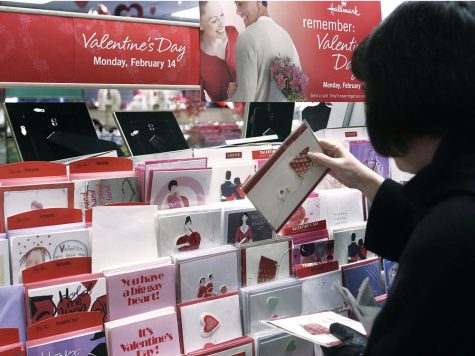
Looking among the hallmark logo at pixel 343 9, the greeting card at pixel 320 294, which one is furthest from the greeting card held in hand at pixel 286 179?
the hallmark logo at pixel 343 9

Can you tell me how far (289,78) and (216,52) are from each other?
0.32 meters

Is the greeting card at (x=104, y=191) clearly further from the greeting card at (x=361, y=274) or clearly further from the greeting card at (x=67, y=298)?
the greeting card at (x=361, y=274)

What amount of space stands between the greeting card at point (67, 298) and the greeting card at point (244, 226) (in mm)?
427

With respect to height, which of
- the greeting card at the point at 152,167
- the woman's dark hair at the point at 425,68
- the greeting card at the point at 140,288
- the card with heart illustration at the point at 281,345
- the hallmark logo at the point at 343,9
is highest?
the hallmark logo at the point at 343,9

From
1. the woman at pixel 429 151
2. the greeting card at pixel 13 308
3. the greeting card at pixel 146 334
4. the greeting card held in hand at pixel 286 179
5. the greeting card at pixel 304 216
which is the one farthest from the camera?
the greeting card at pixel 304 216

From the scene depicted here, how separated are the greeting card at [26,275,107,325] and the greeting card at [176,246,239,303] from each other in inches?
9.3

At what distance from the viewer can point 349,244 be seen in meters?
1.78

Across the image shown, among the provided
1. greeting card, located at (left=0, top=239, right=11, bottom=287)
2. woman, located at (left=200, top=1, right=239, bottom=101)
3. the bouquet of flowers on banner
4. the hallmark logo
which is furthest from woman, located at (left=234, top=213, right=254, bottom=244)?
the hallmark logo

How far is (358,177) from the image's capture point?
1.49 metres

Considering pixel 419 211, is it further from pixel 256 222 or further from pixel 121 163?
pixel 121 163

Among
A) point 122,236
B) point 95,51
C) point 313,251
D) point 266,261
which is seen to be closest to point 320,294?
point 313,251

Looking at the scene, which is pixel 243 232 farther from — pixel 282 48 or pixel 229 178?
pixel 282 48

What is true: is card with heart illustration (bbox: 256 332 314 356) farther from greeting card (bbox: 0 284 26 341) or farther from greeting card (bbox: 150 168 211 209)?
greeting card (bbox: 0 284 26 341)

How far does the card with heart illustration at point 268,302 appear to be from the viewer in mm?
1527
